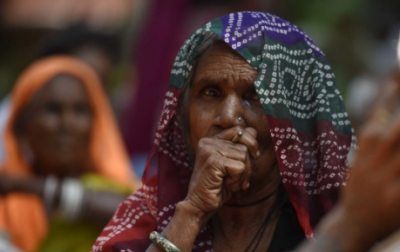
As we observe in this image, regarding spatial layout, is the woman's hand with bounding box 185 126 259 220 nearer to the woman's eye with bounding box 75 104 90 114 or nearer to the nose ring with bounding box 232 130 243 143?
the nose ring with bounding box 232 130 243 143

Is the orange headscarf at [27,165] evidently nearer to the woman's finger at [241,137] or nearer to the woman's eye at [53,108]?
the woman's eye at [53,108]

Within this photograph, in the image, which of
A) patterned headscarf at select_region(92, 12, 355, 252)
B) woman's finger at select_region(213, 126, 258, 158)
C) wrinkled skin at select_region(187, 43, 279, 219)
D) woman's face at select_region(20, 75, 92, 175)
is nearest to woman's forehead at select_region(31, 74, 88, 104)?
woman's face at select_region(20, 75, 92, 175)

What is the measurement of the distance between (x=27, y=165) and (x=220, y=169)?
12.3 ft

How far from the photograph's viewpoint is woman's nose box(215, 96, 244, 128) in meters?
3.09

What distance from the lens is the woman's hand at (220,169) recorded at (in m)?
2.98

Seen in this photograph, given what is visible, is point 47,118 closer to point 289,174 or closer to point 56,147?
point 56,147

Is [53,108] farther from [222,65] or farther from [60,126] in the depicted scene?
[222,65]

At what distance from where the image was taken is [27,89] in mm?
6578

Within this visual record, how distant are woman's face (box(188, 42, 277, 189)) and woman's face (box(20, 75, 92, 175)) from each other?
306 centimetres

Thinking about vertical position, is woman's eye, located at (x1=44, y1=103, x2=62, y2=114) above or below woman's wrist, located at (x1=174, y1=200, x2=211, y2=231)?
below

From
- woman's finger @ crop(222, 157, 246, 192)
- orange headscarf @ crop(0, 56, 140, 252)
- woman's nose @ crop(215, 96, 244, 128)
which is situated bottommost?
orange headscarf @ crop(0, 56, 140, 252)

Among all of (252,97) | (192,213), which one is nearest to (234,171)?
(192,213)

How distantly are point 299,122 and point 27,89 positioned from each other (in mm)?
3740

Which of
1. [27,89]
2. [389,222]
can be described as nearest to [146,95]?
[27,89]
